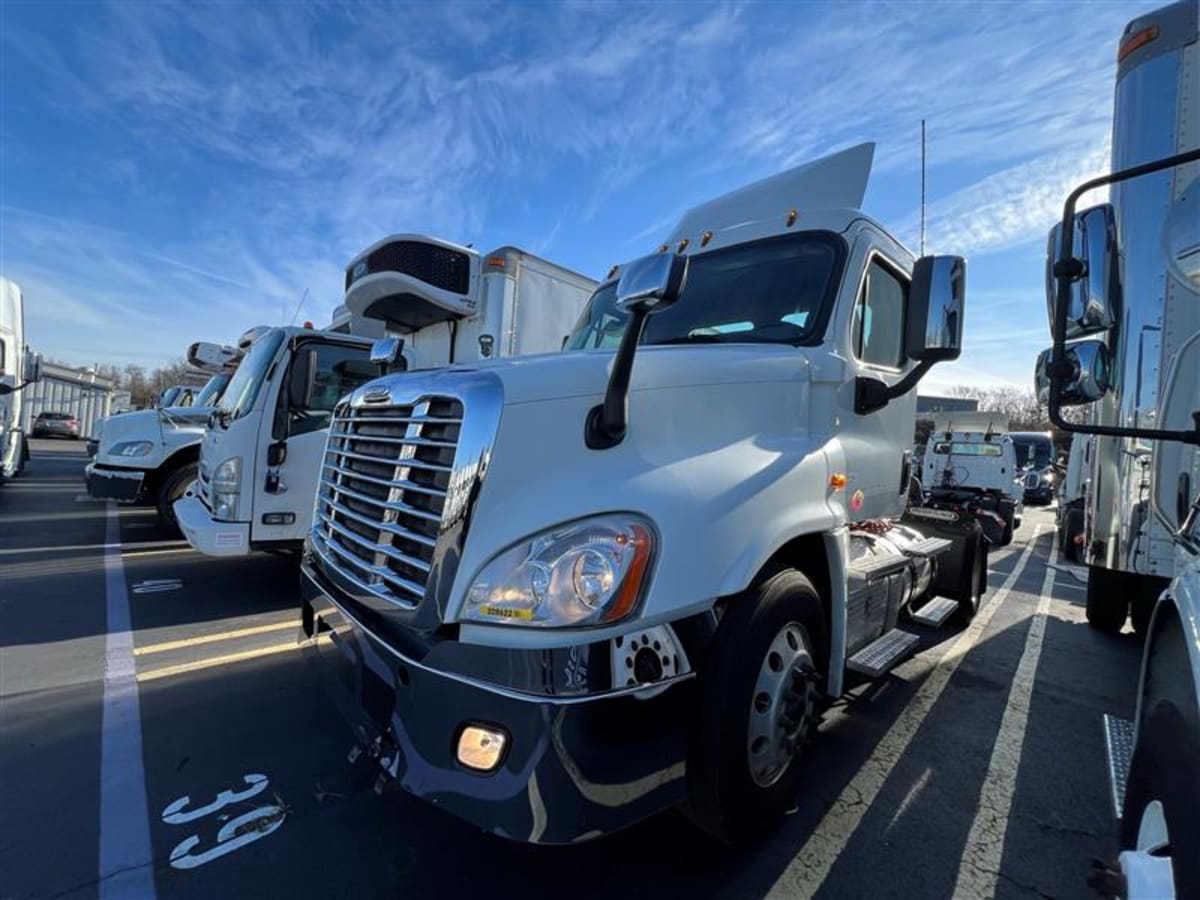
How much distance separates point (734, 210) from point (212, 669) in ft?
14.5

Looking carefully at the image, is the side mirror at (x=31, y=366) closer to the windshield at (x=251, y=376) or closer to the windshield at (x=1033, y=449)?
the windshield at (x=251, y=376)

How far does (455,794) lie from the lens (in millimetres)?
1799

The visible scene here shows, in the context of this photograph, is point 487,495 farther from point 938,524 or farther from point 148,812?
point 938,524

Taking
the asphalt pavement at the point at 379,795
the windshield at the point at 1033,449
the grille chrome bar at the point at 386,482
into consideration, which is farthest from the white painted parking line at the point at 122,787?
the windshield at the point at 1033,449

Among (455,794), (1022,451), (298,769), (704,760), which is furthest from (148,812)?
(1022,451)

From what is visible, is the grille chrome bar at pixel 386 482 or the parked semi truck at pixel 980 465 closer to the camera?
the grille chrome bar at pixel 386 482

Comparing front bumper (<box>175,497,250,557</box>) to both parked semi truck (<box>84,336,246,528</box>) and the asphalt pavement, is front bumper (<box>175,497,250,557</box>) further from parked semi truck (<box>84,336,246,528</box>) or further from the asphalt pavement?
parked semi truck (<box>84,336,246,528</box>)

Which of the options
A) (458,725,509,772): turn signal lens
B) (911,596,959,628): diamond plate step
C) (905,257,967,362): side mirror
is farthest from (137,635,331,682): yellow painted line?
(911,596,959,628): diamond plate step

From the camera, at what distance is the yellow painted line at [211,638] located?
4484 millimetres

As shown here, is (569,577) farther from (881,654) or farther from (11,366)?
(11,366)

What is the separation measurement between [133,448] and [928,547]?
9.52 metres

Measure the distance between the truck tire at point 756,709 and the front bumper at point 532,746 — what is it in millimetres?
94

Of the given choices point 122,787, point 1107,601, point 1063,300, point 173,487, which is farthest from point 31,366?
point 1107,601

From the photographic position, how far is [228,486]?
5328 millimetres
